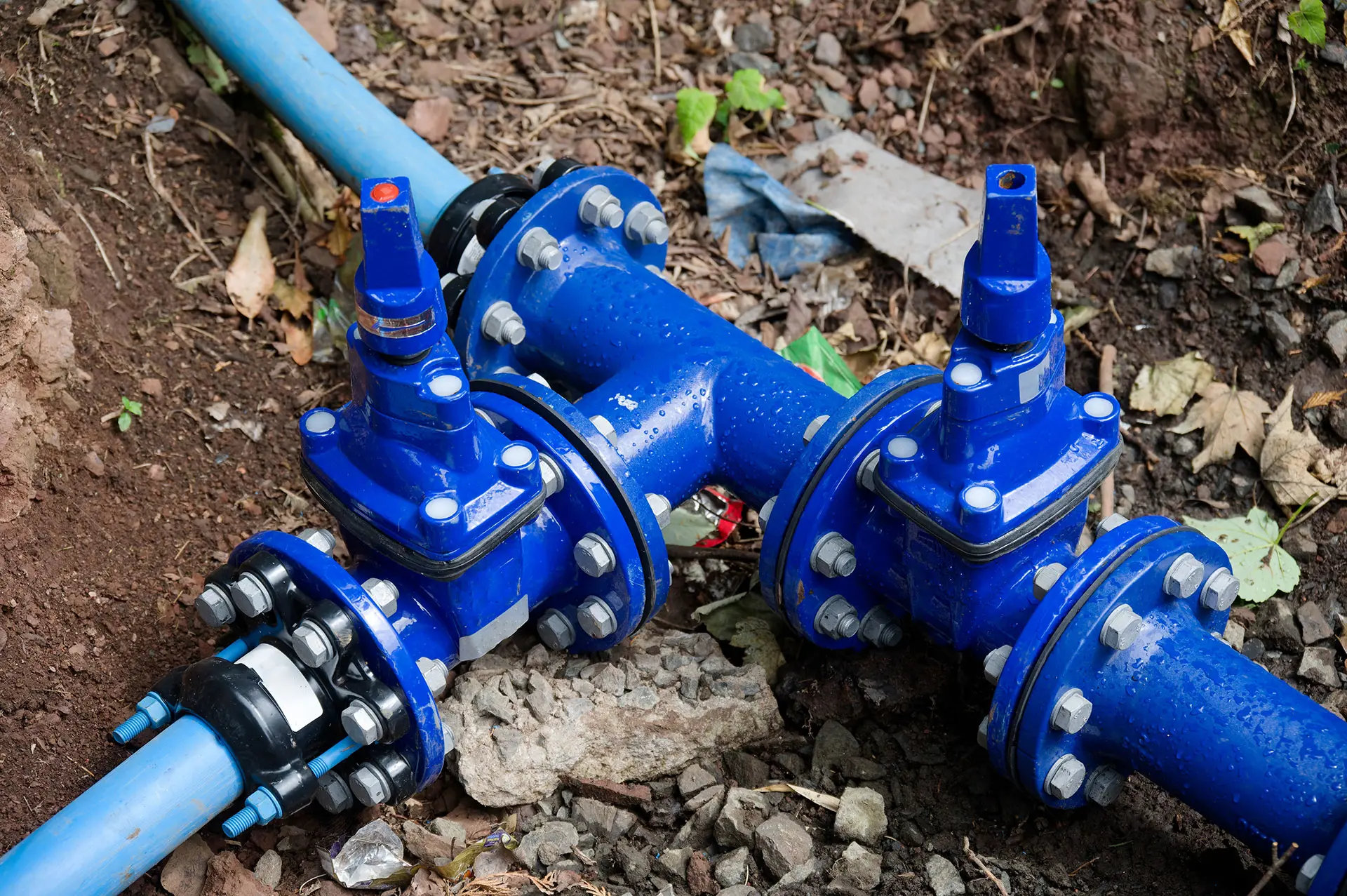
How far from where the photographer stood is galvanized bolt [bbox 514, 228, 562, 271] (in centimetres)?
288

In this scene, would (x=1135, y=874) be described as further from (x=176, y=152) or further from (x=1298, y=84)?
(x=176, y=152)

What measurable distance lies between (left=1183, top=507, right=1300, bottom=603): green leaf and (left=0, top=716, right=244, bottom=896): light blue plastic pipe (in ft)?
6.74

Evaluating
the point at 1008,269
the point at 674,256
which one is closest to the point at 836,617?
the point at 1008,269

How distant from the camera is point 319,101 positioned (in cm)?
318

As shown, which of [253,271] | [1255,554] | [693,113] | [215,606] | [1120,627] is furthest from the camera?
[693,113]

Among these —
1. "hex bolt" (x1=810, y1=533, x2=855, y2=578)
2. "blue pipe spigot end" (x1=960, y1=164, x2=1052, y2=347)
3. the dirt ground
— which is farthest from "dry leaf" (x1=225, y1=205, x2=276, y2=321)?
"blue pipe spigot end" (x1=960, y1=164, x2=1052, y2=347)

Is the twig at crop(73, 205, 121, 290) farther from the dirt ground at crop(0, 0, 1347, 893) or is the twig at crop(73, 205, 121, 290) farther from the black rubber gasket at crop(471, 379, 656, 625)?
the black rubber gasket at crop(471, 379, 656, 625)

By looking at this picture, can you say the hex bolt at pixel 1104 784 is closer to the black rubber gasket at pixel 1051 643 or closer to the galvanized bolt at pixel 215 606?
the black rubber gasket at pixel 1051 643

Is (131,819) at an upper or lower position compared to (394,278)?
lower

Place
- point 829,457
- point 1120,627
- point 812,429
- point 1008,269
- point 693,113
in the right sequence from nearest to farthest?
point 1008,269 < point 1120,627 < point 829,457 < point 812,429 < point 693,113

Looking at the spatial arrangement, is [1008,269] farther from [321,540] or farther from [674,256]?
[674,256]

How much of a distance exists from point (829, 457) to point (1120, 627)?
1.89 ft

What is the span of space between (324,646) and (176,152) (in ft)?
5.73

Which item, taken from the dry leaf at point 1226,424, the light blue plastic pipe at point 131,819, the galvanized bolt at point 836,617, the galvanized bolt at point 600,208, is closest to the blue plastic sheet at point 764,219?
the galvanized bolt at point 600,208
